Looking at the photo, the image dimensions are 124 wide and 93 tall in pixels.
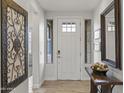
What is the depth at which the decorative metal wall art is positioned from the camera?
2.31 metres

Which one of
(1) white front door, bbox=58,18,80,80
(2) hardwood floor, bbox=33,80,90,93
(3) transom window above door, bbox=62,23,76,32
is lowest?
(2) hardwood floor, bbox=33,80,90,93

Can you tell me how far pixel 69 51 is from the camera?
7.32 meters

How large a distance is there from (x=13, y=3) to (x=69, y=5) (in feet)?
12.1

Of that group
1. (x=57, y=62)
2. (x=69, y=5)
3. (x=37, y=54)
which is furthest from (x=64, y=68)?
(x=69, y=5)

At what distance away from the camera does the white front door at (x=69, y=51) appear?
731 centimetres

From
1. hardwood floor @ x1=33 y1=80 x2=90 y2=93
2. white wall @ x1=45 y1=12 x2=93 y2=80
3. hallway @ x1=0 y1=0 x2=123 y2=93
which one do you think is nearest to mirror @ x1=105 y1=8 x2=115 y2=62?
hallway @ x1=0 y1=0 x2=123 y2=93

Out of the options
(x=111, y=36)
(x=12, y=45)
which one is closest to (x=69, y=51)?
(x=111, y=36)

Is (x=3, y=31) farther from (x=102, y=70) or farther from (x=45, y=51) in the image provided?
(x=45, y=51)

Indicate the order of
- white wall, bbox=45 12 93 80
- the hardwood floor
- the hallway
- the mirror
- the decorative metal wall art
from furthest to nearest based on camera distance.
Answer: white wall, bbox=45 12 93 80, the hardwood floor, the mirror, the hallway, the decorative metal wall art

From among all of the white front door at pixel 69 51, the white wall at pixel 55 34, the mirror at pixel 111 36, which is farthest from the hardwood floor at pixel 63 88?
the mirror at pixel 111 36

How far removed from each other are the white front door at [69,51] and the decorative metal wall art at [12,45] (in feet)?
13.3

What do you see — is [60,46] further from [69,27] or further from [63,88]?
[63,88]

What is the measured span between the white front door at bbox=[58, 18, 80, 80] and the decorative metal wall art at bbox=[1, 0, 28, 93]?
405cm

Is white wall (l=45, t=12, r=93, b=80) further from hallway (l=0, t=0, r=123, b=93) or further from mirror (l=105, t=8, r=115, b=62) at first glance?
mirror (l=105, t=8, r=115, b=62)
